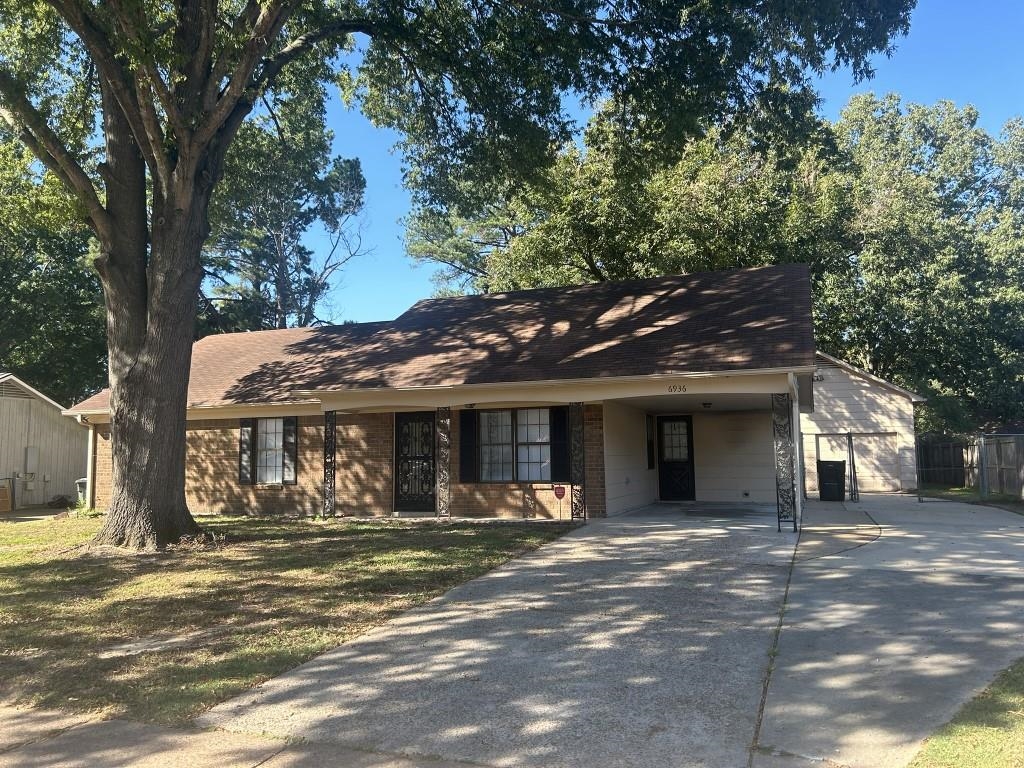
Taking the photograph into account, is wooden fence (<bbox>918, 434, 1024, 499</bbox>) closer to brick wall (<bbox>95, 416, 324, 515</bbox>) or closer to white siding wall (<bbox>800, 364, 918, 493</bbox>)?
white siding wall (<bbox>800, 364, 918, 493</bbox>)

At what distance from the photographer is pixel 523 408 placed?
14.0 meters

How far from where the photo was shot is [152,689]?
4.86 meters

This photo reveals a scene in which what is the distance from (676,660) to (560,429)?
27.3 ft

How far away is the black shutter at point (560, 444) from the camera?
13.5 meters

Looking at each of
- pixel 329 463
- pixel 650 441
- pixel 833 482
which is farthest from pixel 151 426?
pixel 833 482

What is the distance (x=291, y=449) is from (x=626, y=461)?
23.9ft

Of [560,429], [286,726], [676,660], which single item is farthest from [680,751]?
[560,429]

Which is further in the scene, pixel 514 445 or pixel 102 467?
pixel 102 467

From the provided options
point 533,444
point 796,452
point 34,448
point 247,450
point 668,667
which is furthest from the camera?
point 34,448

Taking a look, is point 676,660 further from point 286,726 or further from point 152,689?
point 152,689

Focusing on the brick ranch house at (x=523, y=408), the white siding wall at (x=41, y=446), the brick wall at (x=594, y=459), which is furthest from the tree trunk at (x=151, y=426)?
the white siding wall at (x=41, y=446)

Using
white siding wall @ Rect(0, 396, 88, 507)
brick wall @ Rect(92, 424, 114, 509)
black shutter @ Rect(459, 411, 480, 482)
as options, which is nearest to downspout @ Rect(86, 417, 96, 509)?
brick wall @ Rect(92, 424, 114, 509)

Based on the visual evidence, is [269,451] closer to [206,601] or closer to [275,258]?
[206,601]

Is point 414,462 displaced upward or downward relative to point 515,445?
downward
